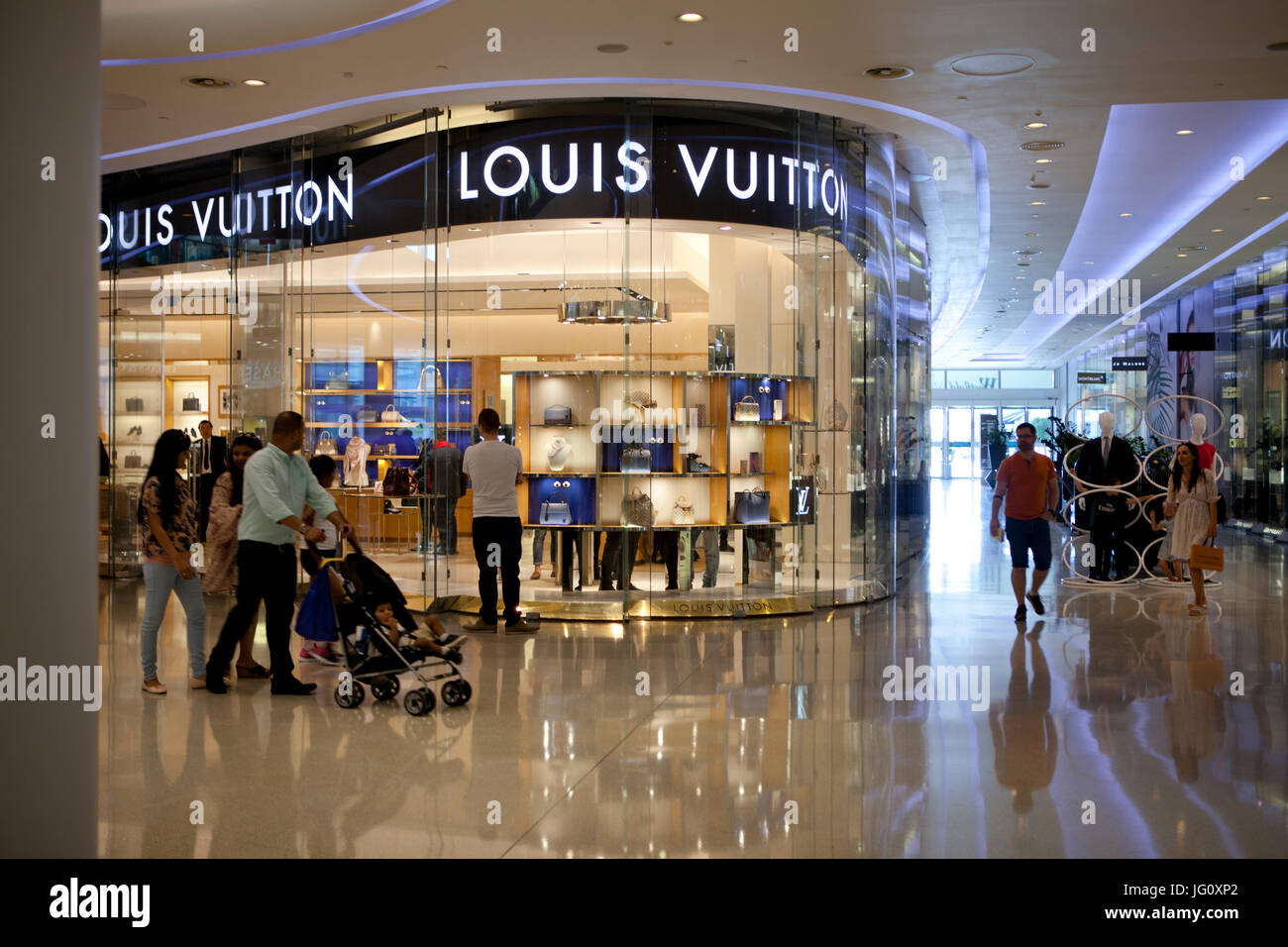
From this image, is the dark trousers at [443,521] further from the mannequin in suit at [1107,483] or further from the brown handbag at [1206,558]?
the mannequin in suit at [1107,483]

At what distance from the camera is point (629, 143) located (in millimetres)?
9828

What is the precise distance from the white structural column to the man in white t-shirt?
5909 millimetres

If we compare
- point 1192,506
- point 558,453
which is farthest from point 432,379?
point 1192,506

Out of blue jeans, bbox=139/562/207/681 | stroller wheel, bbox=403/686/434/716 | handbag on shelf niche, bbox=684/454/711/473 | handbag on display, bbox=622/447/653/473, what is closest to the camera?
stroller wheel, bbox=403/686/434/716

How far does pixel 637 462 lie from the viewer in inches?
416

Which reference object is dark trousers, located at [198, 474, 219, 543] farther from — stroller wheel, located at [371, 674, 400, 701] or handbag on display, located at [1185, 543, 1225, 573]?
handbag on display, located at [1185, 543, 1225, 573]

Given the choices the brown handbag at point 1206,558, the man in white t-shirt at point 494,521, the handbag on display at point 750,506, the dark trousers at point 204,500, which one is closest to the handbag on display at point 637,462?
the handbag on display at point 750,506

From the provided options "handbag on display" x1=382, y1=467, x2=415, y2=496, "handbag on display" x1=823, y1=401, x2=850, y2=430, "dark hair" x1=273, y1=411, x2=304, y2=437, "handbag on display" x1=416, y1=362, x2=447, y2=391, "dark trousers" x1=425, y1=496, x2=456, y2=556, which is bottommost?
"dark trousers" x1=425, y1=496, x2=456, y2=556

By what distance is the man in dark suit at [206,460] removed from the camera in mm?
10906

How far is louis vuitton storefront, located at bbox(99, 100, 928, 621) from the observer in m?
9.97

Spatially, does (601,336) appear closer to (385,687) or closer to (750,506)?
(750,506)

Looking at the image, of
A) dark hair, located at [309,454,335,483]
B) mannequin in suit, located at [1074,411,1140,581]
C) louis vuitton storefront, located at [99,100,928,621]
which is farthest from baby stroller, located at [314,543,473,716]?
mannequin in suit, located at [1074,411,1140,581]
